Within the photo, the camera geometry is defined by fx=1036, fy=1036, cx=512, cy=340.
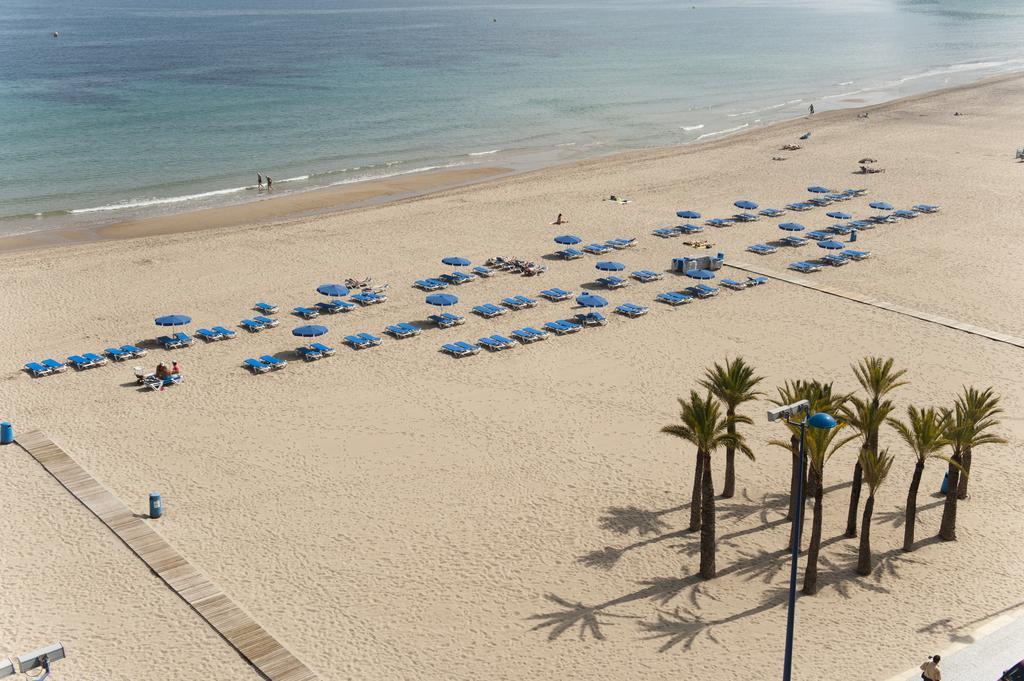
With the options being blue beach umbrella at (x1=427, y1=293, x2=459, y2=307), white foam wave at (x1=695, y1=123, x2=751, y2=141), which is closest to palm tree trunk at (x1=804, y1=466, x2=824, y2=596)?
blue beach umbrella at (x1=427, y1=293, x2=459, y2=307)

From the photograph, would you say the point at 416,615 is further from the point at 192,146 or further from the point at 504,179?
the point at 192,146

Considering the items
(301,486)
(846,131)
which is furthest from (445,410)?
(846,131)

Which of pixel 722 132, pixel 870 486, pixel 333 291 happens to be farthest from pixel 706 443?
pixel 722 132

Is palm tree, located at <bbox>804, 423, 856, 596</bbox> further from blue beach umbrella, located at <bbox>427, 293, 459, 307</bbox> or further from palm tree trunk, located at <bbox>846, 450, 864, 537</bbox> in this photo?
blue beach umbrella, located at <bbox>427, 293, 459, 307</bbox>

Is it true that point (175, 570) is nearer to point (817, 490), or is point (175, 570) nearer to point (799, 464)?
point (799, 464)

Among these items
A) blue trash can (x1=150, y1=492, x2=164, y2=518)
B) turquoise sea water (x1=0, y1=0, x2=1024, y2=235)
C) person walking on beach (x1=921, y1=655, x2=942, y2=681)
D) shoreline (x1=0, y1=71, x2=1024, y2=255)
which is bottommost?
person walking on beach (x1=921, y1=655, x2=942, y2=681)
